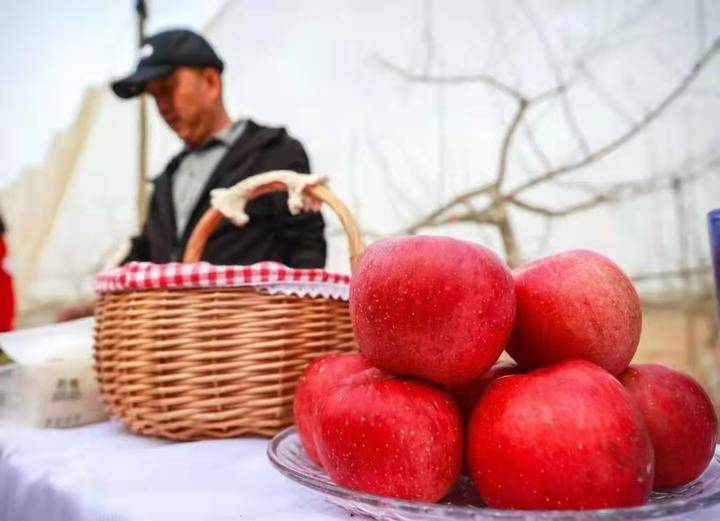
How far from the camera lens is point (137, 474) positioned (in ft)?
1.51

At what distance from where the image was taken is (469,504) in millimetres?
354

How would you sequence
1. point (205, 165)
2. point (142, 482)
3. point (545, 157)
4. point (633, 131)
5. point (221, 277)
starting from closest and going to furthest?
point (142, 482)
point (221, 277)
point (205, 165)
point (633, 131)
point (545, 157)

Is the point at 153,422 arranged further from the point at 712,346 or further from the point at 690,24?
the point at 690,24

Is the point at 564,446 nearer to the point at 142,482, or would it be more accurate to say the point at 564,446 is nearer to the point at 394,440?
the point at 394,440

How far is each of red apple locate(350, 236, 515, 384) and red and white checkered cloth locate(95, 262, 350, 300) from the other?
0.68 ft

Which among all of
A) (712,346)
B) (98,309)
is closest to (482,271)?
(98,309)

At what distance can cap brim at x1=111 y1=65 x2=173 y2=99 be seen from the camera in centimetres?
119

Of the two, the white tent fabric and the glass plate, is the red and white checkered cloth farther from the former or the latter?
the white tent fabric

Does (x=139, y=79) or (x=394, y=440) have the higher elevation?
(x=139, y=79)

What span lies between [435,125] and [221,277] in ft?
4.68

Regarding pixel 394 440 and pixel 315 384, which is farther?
pixel 315 384

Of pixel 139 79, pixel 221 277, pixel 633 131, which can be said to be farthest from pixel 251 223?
pixel 633 131

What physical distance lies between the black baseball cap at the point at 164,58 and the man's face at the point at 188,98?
0.07ft

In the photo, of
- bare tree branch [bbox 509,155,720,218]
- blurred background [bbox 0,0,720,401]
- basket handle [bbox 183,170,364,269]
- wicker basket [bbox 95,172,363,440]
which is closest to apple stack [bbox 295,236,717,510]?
wicker basket [bbox 95,172,363,440]
